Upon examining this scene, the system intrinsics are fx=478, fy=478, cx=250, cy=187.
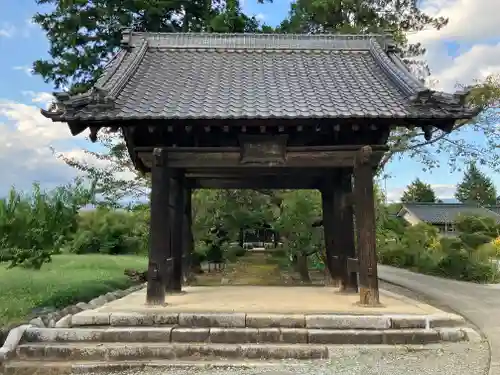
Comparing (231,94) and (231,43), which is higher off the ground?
(231,43)

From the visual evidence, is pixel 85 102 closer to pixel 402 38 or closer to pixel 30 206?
pixel 30 206

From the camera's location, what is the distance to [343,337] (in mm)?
6441

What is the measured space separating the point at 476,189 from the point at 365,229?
57899 millimetres

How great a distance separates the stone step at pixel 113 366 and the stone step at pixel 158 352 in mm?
156

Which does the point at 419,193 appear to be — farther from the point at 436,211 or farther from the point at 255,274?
the point at 255,274

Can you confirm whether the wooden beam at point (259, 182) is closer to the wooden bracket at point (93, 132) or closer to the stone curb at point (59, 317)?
the wooden bracket at point (93, 132)

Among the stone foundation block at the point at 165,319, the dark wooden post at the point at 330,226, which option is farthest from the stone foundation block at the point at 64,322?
the dark wooden post at the point at 330,226

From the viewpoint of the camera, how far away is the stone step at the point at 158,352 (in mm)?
6051

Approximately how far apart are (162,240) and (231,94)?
2.80 m

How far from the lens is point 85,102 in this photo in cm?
723

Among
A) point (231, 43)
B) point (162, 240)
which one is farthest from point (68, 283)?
point (231, 43)

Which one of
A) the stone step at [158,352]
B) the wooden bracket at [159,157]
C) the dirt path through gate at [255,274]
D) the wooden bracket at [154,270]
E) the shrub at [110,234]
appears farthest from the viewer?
the shrub at [110,234]

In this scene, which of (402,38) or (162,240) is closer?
(162,240)

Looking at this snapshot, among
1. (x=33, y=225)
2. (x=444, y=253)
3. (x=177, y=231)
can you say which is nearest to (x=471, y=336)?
(x=177, y=231)
